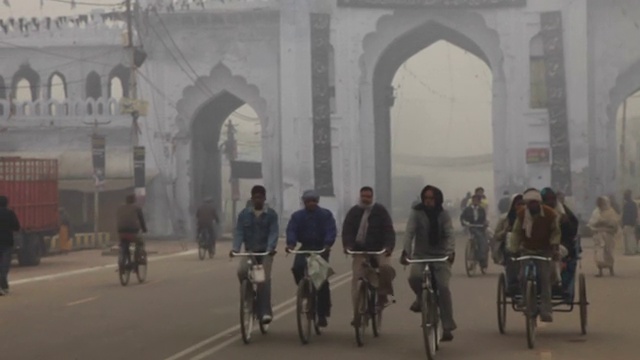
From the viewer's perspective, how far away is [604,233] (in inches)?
902

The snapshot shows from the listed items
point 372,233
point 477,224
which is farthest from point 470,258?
point 372,233

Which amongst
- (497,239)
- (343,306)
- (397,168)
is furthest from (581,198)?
(397,168)

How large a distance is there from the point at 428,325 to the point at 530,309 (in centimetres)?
127

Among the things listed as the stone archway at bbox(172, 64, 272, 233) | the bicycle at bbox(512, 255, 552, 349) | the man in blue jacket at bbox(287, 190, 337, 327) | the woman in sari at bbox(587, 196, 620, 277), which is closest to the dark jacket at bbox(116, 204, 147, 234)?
the woman in sari at bbox(587, 196, 620, 277)

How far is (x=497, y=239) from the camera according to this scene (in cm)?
1348

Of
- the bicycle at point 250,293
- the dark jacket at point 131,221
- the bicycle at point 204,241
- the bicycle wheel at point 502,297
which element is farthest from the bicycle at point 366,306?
the bicycle at point 204,241

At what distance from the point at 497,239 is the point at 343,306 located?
12.2 feet

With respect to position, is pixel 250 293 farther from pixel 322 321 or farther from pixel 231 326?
pixel 231 326

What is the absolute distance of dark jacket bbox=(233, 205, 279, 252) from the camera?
1303 cm

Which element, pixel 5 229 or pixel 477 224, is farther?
pixel 477 224

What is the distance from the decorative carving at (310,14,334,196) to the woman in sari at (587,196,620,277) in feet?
70.8

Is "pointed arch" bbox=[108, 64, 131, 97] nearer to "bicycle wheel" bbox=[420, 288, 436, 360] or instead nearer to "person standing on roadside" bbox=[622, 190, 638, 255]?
"person standing on roadside" bbox=[622, 190, 638, 255]

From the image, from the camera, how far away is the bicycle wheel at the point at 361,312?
1177 cm

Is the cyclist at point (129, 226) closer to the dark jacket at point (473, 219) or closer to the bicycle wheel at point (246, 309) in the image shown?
the dark jacket at point (473, 219)
